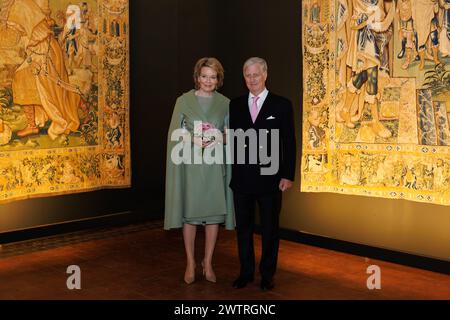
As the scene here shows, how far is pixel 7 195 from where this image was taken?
5309 millimetres

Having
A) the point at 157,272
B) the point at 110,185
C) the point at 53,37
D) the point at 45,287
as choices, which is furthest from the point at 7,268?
the point at 53,37

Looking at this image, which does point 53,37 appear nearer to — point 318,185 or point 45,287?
point 45,287

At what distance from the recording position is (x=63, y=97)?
566 centimetres

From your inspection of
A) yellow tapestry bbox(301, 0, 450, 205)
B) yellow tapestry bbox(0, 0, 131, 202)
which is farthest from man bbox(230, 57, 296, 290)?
yellow tapestry bbox(0, 0, 131, 202)

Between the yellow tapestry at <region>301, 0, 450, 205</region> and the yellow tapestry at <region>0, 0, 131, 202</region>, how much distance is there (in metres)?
1.87

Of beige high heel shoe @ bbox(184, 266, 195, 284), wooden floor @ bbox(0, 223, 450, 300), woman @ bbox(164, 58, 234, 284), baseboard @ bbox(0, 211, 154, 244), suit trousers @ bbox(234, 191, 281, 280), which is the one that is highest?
woman @ bbox(164, 58, 234, 284)

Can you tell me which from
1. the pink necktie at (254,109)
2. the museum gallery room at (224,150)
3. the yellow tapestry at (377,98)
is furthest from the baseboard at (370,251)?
the pink necktie at (254,109)

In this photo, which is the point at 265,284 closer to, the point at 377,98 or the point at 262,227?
the point at 262,227

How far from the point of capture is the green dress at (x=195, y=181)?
13.7 feet

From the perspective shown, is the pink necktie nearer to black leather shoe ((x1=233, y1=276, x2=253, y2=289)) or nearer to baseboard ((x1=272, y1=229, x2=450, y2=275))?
black leather shoe ((x1=233, y1=276, x2=253, y2=289))

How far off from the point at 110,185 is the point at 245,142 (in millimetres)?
2492

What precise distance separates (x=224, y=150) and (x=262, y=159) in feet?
1.11

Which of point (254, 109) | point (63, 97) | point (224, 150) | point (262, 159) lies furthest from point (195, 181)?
point (63, 97)

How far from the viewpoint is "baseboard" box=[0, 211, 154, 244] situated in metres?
5.47
